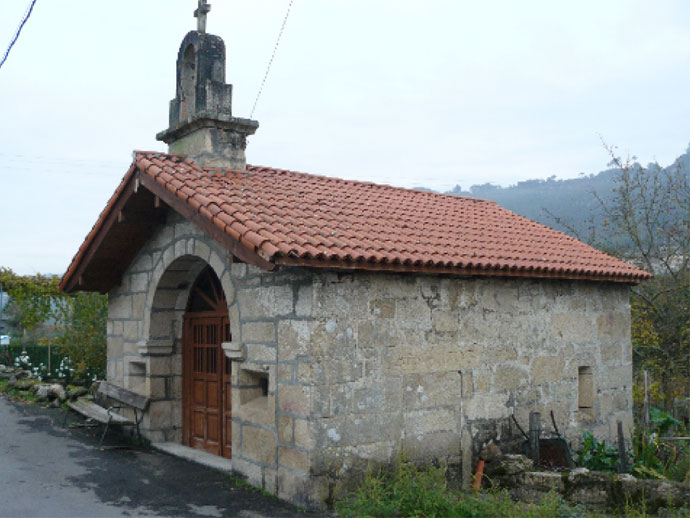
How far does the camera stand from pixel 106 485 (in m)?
6.67

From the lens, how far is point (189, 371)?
342 inches

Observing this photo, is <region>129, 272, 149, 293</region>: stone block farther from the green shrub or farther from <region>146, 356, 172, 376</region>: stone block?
the green shrub

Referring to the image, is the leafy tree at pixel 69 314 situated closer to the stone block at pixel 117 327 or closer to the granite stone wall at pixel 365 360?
the stone block at pixel 117 327

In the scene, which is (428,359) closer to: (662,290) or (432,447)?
(432,447)

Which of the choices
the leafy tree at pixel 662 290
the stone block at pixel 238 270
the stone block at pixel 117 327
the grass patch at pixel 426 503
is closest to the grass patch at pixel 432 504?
the grass patch at pixel 426 503

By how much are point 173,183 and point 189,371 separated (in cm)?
279

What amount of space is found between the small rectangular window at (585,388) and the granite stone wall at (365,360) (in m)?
0.03

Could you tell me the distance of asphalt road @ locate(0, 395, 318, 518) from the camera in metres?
5.87

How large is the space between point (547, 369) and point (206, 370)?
13.3 ft

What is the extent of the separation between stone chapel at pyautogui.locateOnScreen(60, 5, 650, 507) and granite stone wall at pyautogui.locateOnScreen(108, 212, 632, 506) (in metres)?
0.02

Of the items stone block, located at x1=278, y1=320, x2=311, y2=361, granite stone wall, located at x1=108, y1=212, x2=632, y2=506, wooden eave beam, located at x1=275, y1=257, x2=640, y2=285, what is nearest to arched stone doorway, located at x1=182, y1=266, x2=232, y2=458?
granite stone wall, located at x1=108, y1=212, x2=632, y2=506

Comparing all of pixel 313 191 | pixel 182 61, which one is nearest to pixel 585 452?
pixel 313 191

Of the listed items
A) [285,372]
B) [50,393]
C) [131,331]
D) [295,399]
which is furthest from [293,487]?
[50,393]

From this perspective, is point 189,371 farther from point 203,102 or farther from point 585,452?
point 585,452
